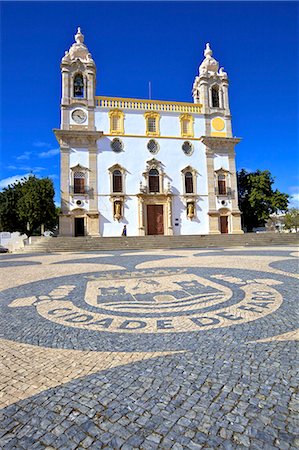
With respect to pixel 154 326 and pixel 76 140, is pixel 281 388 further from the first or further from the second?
pixel 76 140

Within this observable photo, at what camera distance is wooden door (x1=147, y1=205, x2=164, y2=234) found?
26938 mm

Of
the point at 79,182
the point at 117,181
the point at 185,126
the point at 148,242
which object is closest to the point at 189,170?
the point at 185,126

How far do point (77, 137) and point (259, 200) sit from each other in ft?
70.7

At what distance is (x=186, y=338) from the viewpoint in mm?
3365

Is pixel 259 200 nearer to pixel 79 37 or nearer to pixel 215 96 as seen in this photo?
pixel 215 96

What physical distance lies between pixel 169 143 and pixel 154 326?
2641 centimetres

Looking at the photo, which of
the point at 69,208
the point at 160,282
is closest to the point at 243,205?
the point at 69,208

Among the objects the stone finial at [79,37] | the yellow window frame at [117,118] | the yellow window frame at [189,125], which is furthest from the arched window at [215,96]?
the stone finial at [79,37]

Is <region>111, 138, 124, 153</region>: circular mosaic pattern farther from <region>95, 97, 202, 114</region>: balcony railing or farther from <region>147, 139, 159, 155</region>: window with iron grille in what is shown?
<region>95, 97, 202, 114</region>: balcony railing

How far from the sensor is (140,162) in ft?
89.2

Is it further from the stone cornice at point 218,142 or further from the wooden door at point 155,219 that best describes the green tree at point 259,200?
the wooden door at point 155,219

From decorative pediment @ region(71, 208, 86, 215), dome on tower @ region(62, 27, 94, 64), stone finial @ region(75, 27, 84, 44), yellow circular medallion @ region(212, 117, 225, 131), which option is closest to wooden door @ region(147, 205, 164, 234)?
decorative pediment @ region(71, 208, 86, 215)

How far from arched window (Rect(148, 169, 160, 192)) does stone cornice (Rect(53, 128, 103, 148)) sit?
20.4ft

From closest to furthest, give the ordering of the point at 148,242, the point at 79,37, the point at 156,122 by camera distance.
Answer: the point at 148,242, the point at 156,122, the point at 79,37
